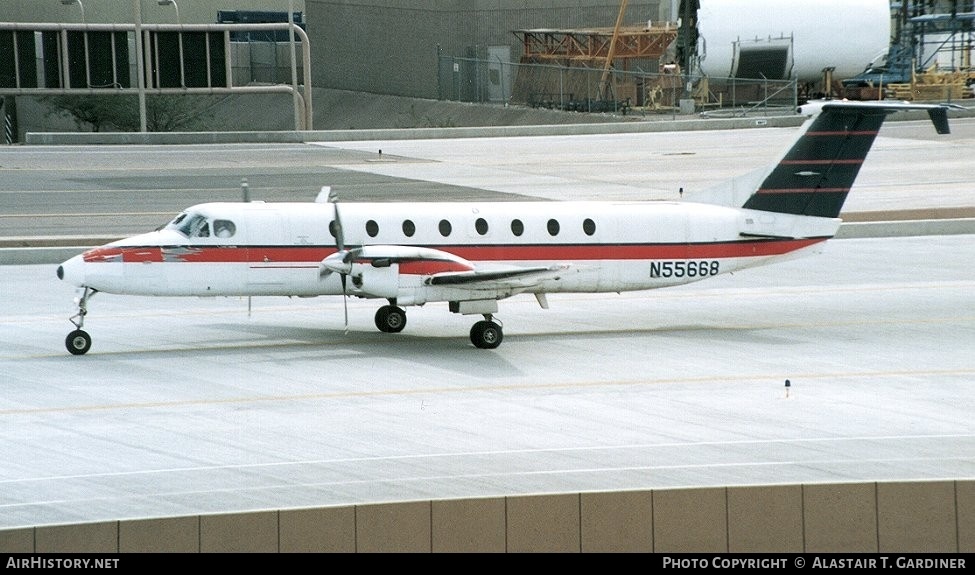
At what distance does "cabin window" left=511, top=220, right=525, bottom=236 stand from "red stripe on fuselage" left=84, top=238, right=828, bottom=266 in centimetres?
26

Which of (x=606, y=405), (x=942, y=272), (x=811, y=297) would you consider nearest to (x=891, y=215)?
(x=942, y=272)

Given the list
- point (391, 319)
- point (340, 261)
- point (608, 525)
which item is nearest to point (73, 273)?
point (340, 261)

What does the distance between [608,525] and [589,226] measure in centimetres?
1197

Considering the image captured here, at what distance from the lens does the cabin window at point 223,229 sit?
82.1 feet

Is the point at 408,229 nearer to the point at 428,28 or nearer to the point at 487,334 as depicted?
the point at 487,334

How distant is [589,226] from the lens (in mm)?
26422

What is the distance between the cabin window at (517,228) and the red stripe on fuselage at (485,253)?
0.85 ft

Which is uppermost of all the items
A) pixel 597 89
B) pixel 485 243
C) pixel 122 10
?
pixel 122 10

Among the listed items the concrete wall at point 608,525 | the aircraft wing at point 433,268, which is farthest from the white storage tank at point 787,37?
the concrete wall at point 608,525

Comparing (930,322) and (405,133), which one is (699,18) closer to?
(405,133)

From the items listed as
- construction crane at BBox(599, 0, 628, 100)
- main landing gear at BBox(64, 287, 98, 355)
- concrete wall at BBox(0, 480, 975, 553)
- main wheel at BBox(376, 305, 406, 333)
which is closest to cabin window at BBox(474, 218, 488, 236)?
main wheel at BBox(376, 305, 406, 333)

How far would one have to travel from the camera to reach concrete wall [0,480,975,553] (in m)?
14.4

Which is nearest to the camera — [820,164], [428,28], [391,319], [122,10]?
[391,319]

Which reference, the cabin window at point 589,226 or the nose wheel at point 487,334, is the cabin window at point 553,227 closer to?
the cabin window at point 589,226
